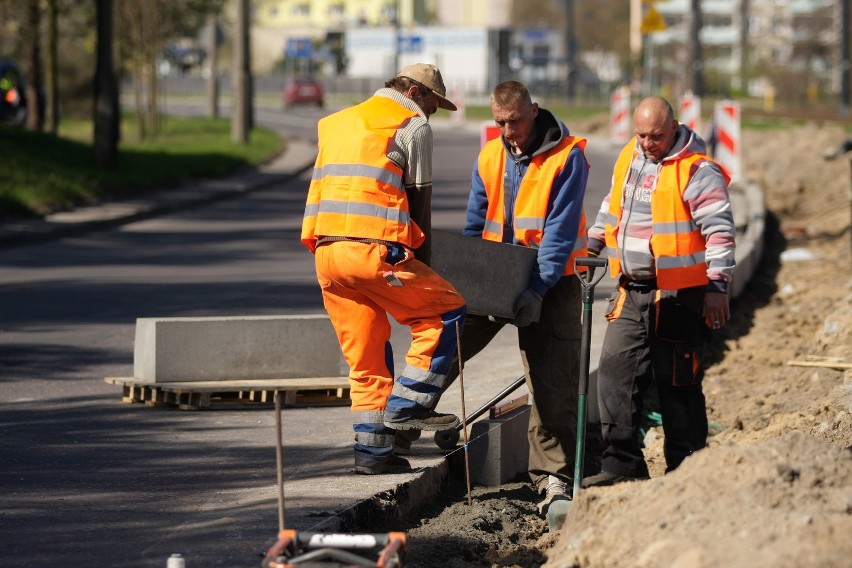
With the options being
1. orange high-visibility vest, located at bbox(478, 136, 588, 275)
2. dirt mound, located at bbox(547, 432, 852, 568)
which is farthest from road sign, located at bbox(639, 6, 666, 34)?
dirt mound, located at bbox(547, 432, 852, 568)

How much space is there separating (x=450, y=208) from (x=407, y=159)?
→ 1566cm

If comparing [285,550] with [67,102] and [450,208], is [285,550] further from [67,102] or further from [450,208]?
[67,102]

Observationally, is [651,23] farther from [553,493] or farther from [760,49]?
[760,49]

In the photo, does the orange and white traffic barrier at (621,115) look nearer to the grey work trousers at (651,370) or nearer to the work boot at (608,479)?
the grey work trousers at (651,370)

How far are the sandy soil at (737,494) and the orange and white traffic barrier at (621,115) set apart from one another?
2011 centimetres

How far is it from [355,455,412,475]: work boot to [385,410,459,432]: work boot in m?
0.21

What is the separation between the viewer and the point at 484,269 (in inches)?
284

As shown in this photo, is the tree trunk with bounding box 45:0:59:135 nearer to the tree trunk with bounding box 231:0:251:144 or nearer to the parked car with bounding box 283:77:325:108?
the tree trunk with bounding box 231:0:251:144

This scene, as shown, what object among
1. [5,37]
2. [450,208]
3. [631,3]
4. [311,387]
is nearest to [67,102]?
[5,37]

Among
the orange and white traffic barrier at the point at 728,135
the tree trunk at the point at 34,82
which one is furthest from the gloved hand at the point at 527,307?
the tree trunk at the point at 34,82

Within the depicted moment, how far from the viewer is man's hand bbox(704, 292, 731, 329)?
7.07 meters

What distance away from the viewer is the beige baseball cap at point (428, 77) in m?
6.88

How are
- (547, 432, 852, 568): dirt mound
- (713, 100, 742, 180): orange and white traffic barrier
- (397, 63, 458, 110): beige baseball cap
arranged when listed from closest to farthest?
(547, 432, 852, 568): dirt mound < (397, 63, 458, 110): beige baseball cap < (713, 100, 742, 180): orange and white traffic barrier

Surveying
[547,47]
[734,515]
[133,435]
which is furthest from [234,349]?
[547,47]
